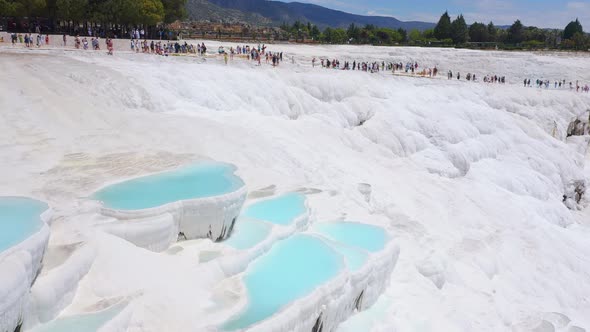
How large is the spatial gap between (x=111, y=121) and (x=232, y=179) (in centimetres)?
433

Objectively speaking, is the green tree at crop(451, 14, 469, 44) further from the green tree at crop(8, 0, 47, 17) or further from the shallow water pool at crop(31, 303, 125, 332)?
the shallow water pool at crop(31, 303, 125, 332)

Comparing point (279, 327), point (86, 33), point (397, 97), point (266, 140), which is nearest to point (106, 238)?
point (279, 327)

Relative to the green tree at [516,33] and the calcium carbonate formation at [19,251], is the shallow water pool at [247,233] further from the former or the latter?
the green tree at [516,33]

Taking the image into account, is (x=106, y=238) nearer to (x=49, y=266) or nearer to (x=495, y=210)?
(x=49, y=266)

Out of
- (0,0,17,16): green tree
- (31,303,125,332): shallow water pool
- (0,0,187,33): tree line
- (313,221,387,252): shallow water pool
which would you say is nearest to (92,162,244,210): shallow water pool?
(313,221,387,252): shallow water pool

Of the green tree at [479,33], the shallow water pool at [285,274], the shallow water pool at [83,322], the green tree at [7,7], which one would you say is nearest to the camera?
the shallow water pool at [83,322]

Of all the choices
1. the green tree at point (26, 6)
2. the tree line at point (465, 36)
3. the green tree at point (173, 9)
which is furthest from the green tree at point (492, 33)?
the green tree at point (26, 6)

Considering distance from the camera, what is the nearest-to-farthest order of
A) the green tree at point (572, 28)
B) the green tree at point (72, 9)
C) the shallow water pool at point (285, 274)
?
the shallow water pool at point (285, 274) < the green tree at point (72, 9) < the green tree at point (572, 28)

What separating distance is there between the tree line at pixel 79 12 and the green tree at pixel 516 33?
5651 cm

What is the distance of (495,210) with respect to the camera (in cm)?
1343

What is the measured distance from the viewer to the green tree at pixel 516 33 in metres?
69.9

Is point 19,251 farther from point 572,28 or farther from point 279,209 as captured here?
point 572,28

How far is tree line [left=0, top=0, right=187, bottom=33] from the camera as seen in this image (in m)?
25.9

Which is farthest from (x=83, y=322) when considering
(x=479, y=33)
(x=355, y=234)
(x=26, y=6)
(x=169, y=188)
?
(x=479, y=33)
